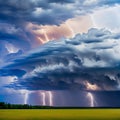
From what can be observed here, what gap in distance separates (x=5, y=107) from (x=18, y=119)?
1426 inches

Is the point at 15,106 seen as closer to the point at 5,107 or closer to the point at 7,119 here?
the point at 5,107

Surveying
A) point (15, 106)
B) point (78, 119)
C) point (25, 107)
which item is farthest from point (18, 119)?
point (15, 106)

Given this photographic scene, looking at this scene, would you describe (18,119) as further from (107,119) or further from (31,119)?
(107,119)

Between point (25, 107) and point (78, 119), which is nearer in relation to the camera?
point (78, 119)

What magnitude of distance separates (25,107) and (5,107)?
17.4ft

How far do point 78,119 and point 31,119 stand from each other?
6044mm

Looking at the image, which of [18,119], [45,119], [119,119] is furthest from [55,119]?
[119,119]

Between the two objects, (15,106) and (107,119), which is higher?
(15,106)

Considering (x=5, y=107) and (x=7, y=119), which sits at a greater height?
(x=5, y=107)

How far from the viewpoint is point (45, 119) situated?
43906 millimetres

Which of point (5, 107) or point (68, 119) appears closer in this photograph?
point (68, 119)

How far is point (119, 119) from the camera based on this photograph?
45312 millimetres

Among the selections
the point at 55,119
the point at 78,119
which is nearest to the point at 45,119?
the point at 55,119

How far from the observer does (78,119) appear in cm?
4544
